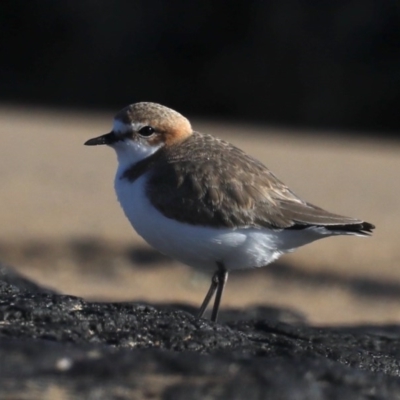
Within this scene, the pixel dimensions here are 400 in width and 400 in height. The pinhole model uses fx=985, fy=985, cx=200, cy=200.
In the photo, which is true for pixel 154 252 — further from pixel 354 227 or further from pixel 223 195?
pixel 354 227

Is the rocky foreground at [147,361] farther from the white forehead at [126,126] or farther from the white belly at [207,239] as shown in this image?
the white forehead at [126,126]

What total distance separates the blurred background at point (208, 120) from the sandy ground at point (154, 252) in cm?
1

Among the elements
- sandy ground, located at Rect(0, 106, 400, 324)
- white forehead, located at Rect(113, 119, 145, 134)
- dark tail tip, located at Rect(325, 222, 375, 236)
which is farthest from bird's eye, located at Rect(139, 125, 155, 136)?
sandy ground, located at Rect(0, 106, 400, 324)

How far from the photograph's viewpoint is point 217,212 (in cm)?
447

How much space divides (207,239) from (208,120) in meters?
10.3

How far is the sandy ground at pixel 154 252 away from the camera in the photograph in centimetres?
696

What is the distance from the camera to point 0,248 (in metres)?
7.34

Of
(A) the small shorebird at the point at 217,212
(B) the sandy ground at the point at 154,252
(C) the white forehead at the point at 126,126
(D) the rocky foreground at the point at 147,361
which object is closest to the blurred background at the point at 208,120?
(B) the sandy ground at the point at 154,252

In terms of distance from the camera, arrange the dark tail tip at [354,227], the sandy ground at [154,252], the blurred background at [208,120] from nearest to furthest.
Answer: the dark tail tip at [354,227], the sandy ground at [154,252], the blurred background at [208,120]

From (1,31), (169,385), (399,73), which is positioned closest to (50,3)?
(1,31)

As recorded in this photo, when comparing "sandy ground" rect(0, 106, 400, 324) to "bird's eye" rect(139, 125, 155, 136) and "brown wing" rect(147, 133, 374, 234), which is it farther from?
"bird's eye" rect(139, 125, 155, 136)

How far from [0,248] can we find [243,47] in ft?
32.7

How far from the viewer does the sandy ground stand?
6.96m

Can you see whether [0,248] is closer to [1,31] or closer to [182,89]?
[182,89]
